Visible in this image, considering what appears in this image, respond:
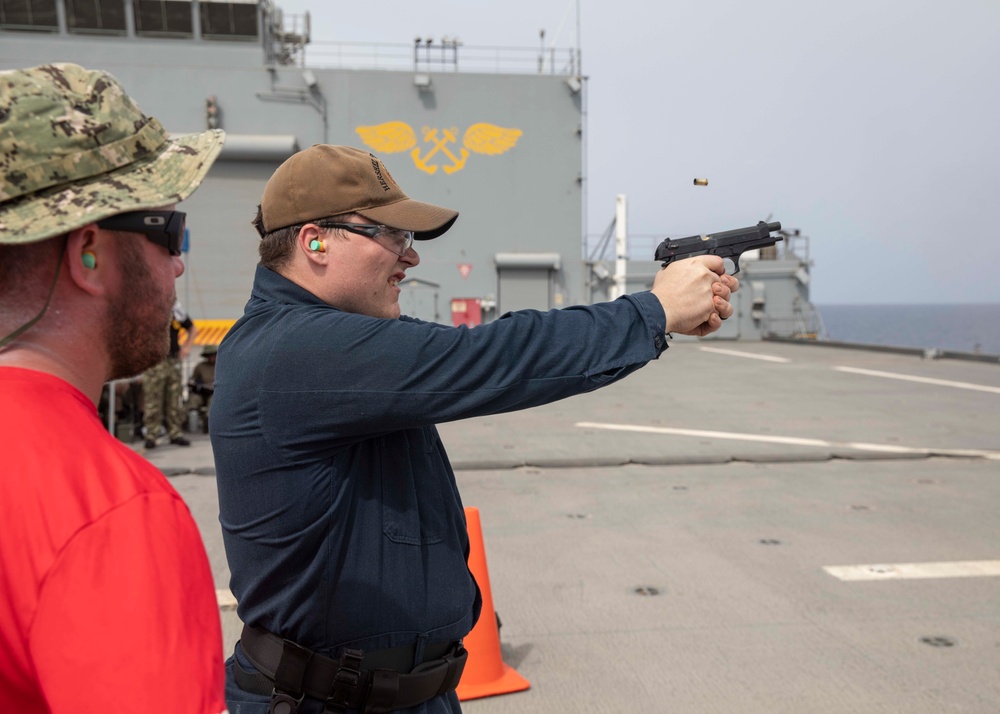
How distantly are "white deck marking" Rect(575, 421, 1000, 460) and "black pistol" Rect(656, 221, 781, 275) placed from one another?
665cm

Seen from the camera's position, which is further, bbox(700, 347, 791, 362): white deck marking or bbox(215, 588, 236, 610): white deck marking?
bbox(700, 347, 791, 362): white deck marking

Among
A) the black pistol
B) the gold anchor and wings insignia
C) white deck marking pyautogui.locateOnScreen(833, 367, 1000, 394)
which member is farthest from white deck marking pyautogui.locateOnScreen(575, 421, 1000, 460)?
the gold anchor and wings insignia

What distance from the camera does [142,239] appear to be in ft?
3.87

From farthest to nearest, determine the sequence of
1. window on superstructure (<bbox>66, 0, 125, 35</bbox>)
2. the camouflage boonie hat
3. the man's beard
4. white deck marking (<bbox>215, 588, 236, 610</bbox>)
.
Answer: window on superstructure (<bbox>66, 0, 125, 35</bbox>) → white deck marking (<bbox>215, 588, 236, 610</bbox>) → the man's beard → the camouflage boonie hat

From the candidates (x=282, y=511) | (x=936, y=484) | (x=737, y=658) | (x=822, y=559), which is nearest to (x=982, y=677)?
(x=737, y=658)

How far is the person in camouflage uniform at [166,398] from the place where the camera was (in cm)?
919

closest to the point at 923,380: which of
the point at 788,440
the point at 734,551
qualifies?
the point at 788,440

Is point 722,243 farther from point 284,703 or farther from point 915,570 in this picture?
point 915,570

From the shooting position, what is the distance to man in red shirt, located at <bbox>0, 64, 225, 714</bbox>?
35.5 inches

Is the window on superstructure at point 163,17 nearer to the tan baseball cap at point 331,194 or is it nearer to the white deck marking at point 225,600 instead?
the white deck marking at point 225,600

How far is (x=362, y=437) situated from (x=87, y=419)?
78cm

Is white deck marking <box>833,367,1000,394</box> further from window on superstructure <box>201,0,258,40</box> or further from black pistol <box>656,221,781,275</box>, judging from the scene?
window on superstructure <box>201,0,258,40</box>

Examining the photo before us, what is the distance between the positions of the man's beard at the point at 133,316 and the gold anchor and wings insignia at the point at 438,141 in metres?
22.8

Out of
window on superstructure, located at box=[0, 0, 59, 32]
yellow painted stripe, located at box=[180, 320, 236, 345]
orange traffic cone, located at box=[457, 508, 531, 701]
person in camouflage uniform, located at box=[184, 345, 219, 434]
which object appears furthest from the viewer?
window on superstructure, located at box=[0, 0, 59, 32]
